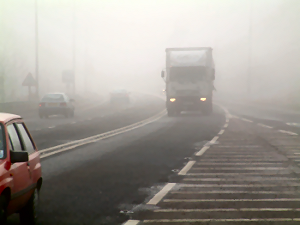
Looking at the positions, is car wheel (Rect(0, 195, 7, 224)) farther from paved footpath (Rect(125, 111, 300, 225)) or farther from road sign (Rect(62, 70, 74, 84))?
road sign (Rect(62, 70, 74, 84))

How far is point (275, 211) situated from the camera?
6473mm

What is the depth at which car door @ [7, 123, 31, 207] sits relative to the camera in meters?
4.99

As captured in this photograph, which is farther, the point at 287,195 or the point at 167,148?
the point at 167,148

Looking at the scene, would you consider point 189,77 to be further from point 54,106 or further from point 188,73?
point 54,106

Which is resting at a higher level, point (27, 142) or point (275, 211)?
point (27, 142)

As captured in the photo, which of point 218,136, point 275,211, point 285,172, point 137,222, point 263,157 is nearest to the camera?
point 137,222

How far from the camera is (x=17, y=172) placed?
5102 millimetres

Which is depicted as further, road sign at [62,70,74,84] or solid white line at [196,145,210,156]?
road sign at [62,70,74,84]

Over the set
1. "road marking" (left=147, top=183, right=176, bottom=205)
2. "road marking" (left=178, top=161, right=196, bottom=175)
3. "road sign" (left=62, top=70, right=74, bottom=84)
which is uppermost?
"road sign" (left=62, top=70, right=74, bottom=84)

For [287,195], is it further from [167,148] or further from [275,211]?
[167,148]

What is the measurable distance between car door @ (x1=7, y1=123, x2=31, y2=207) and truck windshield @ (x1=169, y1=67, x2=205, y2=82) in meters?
24.7

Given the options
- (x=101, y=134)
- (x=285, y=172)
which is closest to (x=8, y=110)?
(x=101, y=134)

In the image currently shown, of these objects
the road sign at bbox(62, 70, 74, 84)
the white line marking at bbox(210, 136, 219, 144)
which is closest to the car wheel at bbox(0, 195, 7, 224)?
the white line marking at bbox(210, 136, 219, 144)

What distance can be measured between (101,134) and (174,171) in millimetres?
9452
